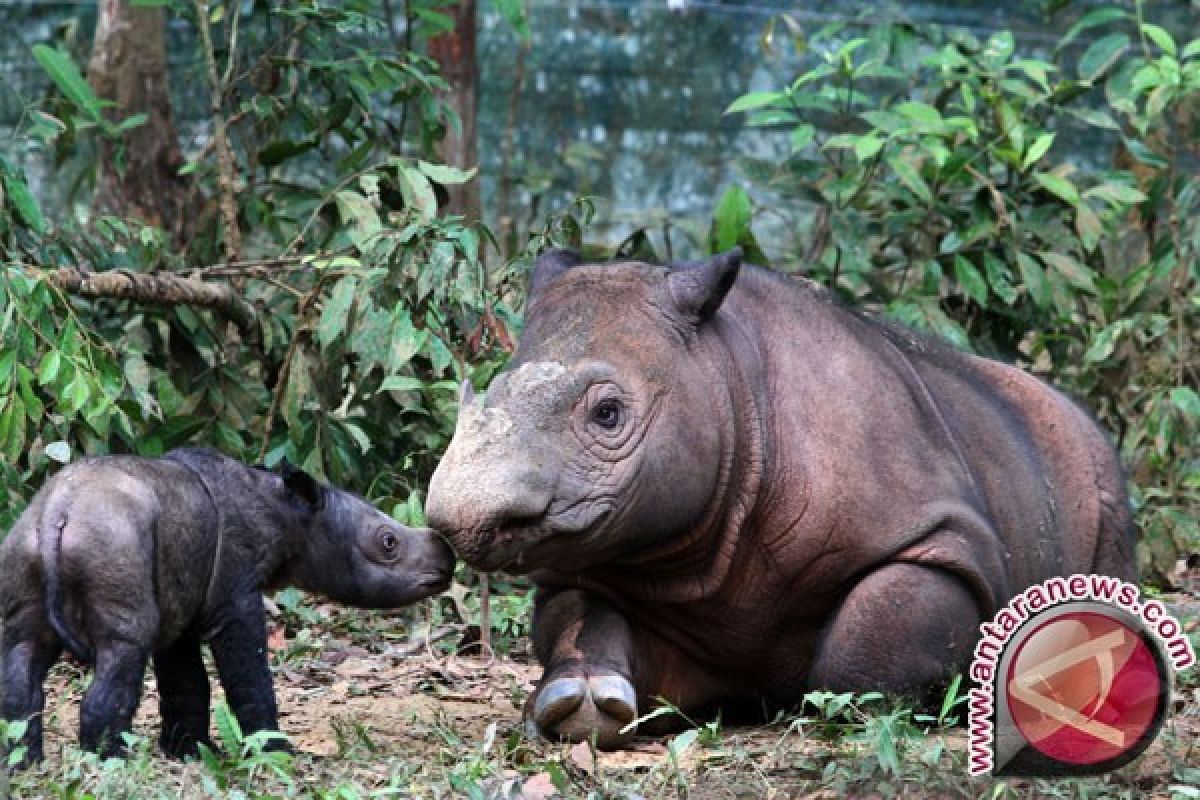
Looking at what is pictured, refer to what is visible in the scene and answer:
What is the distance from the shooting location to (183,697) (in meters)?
5.78

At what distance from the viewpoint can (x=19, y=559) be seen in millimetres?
5281

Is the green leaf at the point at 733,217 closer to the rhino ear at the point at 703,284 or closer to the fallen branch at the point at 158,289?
the fallen branch at the point at 158,289

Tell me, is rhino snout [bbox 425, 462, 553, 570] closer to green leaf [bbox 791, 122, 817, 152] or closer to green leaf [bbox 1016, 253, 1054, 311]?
green leaf [bbox 791, 122, 817, 152]

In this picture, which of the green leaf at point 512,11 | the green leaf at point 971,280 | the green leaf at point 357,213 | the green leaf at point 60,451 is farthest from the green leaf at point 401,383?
the green leaf at point 971,280

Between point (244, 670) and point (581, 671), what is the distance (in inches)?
37.0

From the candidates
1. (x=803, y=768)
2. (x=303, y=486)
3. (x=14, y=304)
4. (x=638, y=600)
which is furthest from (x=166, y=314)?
(x=803, y=768)

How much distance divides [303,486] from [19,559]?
1.00 metres

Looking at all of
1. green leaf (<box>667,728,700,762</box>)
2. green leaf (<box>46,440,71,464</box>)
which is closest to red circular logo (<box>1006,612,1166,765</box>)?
green leaf (<box>667,728,700,762</box>)

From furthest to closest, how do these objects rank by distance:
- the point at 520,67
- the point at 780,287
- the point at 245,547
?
the point at 520,67, the point at 780,287, the point at 245,547

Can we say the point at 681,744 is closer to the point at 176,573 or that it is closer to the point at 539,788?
the point at 539,788

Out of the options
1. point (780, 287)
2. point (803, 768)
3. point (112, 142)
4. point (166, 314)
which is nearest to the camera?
point (803, 768)

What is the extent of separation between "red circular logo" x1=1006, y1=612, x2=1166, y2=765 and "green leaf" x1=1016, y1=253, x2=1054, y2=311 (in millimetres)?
3640

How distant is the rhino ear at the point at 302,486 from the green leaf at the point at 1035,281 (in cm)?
405

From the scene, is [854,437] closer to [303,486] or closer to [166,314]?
[303,486]
